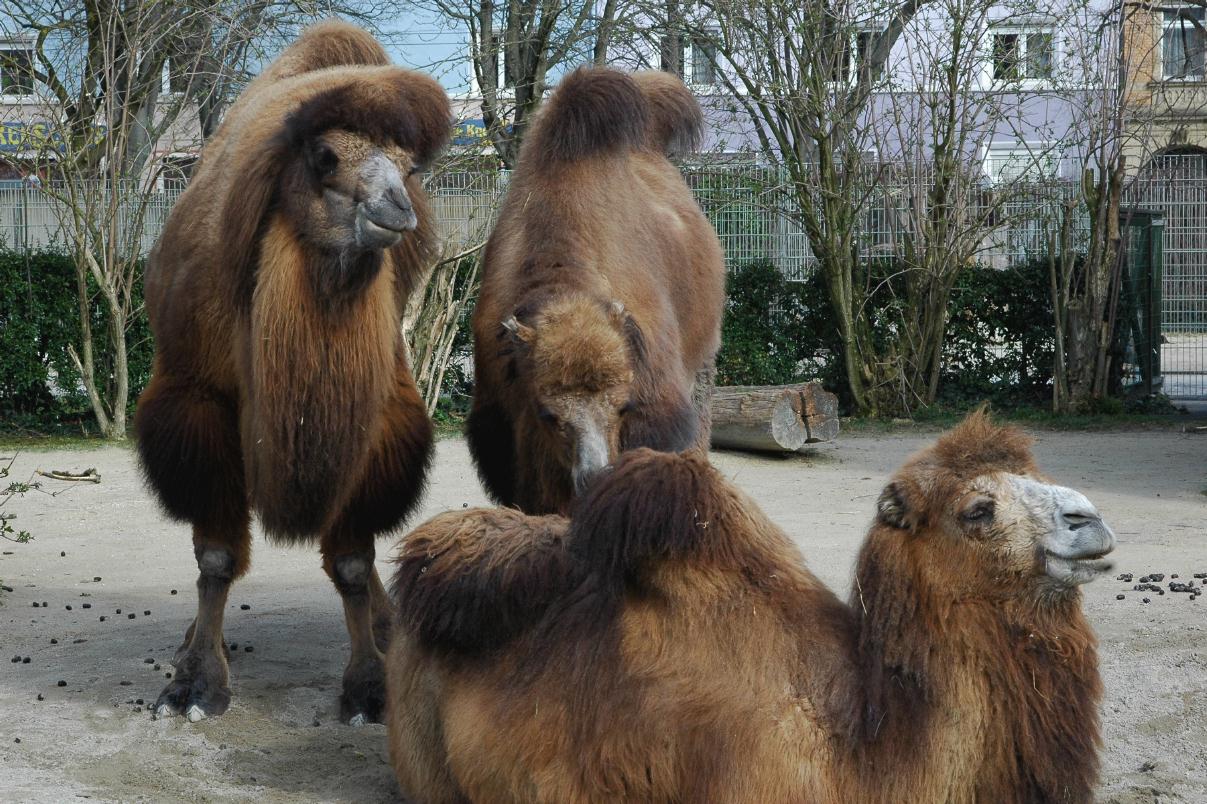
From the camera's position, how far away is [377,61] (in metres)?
6.39

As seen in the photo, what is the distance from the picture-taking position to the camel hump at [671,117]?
733 cm

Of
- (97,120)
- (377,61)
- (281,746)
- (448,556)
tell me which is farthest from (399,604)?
(97,120)

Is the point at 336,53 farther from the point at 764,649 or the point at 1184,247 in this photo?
the point at 1184,247

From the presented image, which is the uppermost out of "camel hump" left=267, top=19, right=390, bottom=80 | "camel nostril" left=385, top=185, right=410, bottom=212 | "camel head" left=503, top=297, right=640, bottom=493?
"camel hump" left=267, top=19, right=390, bottom=80

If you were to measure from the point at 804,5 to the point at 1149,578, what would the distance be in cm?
851

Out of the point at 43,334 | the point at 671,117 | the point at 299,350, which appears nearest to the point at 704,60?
the point at 43,334

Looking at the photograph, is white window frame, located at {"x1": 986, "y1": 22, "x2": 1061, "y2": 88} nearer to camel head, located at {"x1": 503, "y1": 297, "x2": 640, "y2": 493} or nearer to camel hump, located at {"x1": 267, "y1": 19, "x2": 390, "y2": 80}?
camel hump, located at {"x1": 267, "y1": 19, "x2": 390, "y2": 80}

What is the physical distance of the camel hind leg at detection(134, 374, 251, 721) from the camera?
5.00 m

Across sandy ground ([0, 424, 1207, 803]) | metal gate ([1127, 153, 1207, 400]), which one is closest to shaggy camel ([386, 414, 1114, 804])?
sandy ground ([0, 424, 1207, 803])

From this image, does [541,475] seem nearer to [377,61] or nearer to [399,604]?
[399,604]

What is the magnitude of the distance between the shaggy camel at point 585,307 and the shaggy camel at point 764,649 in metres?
1.22

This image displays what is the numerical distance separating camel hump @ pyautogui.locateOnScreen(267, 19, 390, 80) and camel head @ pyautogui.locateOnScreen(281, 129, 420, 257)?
6.19 feet

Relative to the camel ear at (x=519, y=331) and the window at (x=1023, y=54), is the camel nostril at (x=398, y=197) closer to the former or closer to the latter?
the camel ear at (x=519, y=331)

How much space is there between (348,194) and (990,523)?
247 centimetres
